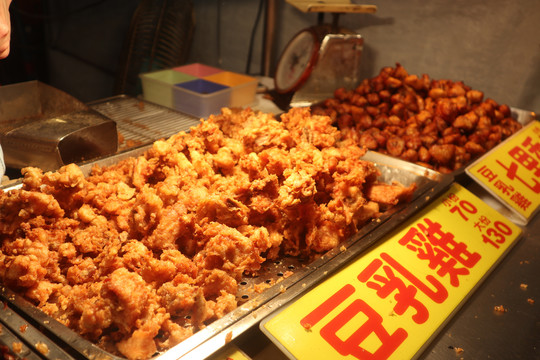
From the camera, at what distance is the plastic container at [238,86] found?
3117 mm

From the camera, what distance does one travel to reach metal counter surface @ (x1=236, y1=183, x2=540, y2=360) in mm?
1349

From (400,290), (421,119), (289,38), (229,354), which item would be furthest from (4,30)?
(289,38)

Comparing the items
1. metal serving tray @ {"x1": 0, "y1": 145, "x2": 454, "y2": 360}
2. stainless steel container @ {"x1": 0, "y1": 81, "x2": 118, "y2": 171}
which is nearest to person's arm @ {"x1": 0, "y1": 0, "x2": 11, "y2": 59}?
metal serving tray @ {"x1": 0, "y1": 145, "x2": 454, "y2": 360}

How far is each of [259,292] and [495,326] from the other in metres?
0.89

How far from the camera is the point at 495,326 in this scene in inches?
59.5

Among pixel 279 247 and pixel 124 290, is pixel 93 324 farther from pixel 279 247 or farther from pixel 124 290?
pixel 279 247

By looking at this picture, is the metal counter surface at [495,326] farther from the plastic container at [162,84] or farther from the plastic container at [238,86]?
the plastic container at [162,84]

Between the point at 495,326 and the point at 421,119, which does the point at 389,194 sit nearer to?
the point at 495,326

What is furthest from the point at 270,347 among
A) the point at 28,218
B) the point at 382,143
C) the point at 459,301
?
the point at 382,143

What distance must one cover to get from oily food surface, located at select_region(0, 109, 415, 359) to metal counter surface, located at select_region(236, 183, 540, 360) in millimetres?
275

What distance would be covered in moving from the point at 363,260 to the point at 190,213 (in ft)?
2.22

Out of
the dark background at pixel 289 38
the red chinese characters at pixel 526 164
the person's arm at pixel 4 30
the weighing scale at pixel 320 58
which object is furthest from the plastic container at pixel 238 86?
the person's arm at pixel 4 30

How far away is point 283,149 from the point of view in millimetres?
1835

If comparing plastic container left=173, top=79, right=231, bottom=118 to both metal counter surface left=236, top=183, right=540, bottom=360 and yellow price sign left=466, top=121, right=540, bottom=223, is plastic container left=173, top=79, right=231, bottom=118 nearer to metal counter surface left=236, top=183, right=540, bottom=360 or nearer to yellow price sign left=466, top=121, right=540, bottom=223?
yellow price sign left=466, top=121, right=540, bottom=223
